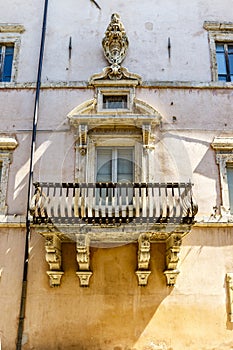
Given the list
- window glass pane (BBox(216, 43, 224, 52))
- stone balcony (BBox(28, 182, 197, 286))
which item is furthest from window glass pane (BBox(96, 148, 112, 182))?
window glass pane (BBox(216, 43, 224, 52))

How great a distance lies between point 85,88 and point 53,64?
1.16m

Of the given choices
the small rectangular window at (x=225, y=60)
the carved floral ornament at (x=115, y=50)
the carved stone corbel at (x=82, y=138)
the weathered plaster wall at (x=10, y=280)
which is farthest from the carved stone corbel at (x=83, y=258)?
the small rectangular window at (x=225, y=60)

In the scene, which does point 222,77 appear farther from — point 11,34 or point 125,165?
point 11,34

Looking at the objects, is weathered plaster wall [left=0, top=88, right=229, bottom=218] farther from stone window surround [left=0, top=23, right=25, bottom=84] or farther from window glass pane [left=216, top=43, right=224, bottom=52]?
stone window surround [left=0, top=23, right=25, bottom=84]

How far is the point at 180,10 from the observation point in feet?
39.4

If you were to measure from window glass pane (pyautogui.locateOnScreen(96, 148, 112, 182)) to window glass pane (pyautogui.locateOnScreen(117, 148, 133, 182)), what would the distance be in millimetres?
203

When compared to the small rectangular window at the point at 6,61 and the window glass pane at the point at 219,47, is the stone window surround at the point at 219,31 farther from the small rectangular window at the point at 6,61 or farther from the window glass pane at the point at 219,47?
the small rectangular window at the point at 6,61

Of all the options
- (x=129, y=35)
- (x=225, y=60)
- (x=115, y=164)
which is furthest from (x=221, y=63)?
(x=115, y=164)

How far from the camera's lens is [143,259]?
8922 millimetres

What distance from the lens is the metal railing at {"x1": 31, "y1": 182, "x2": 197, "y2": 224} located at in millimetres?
8336

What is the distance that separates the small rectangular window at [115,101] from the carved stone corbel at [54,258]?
11.7ft

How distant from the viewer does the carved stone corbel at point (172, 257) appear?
866 cm

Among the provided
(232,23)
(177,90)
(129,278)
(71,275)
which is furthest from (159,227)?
(232,23)

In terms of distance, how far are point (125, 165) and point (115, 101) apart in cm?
169
